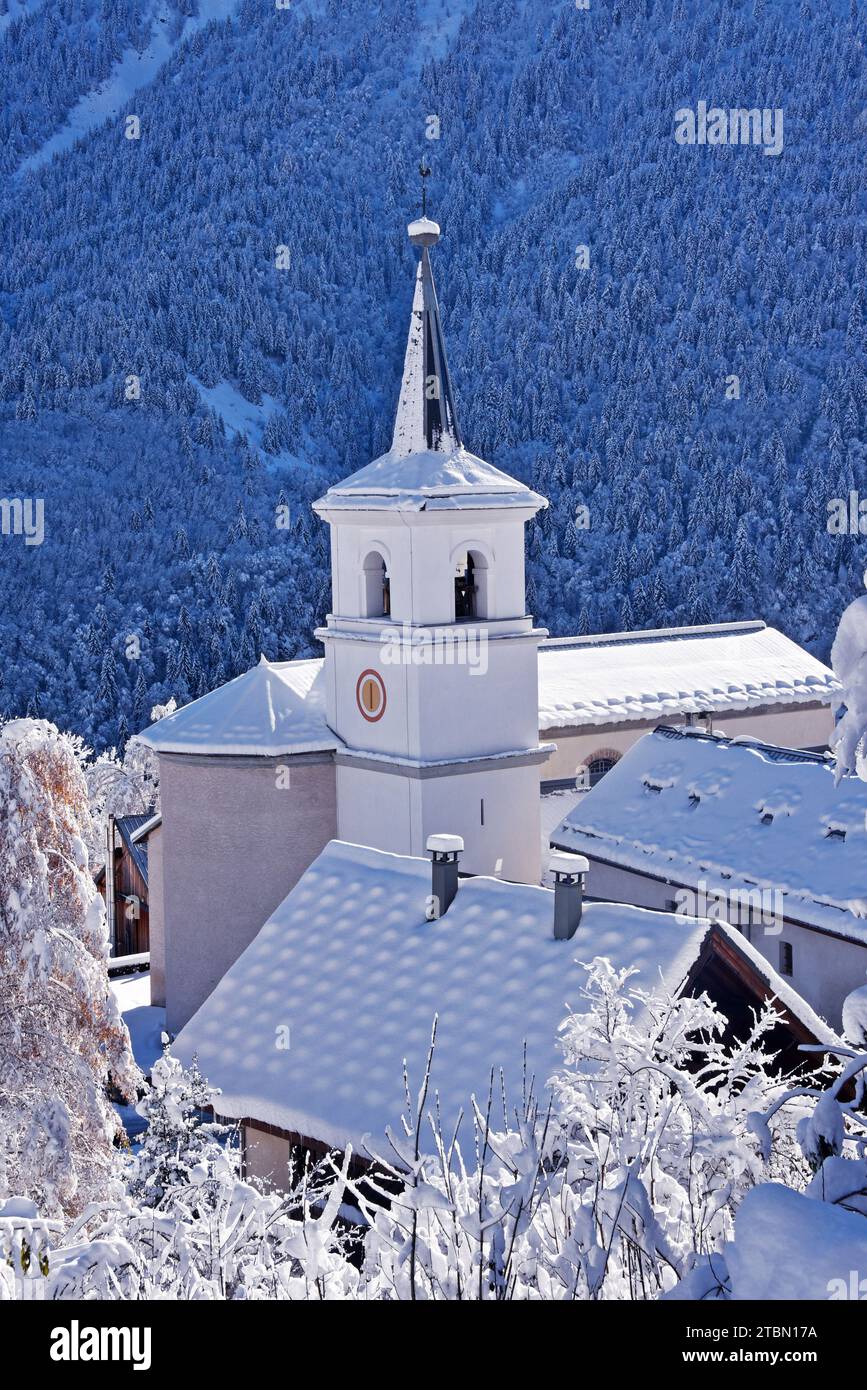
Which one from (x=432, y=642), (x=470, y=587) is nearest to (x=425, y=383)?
(x=470, y=587)

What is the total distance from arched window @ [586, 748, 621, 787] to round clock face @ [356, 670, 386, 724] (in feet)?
21.5

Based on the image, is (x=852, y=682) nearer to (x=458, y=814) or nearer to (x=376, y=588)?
(x=458, y=814)

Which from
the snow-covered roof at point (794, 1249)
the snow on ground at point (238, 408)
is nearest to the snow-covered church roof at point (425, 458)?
the snow-covered roof at point (794, 1249)

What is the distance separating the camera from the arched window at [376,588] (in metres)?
27.5

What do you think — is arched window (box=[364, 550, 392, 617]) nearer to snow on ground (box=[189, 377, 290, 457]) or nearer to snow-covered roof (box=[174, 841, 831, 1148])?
snow-covered roof (box=[174, 841, 831, 1148])

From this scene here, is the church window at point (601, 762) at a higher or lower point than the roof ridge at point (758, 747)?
lower

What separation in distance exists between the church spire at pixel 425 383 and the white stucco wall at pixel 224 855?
550 cm

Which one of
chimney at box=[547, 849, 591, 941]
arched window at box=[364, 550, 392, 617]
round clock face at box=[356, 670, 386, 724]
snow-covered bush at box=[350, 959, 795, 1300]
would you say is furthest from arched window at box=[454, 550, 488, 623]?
snow-covered bush at box=[350, 959, 795, 1300]

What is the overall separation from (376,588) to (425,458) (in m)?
2.25

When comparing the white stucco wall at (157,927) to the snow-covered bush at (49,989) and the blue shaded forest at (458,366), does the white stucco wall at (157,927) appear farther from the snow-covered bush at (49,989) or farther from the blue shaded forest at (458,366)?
the blue shaded forest at (458,366)

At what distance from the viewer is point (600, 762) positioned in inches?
1286

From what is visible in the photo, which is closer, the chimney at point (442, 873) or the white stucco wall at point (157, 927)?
the chimney at point (442, 873)

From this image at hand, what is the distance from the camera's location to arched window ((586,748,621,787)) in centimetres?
3253
